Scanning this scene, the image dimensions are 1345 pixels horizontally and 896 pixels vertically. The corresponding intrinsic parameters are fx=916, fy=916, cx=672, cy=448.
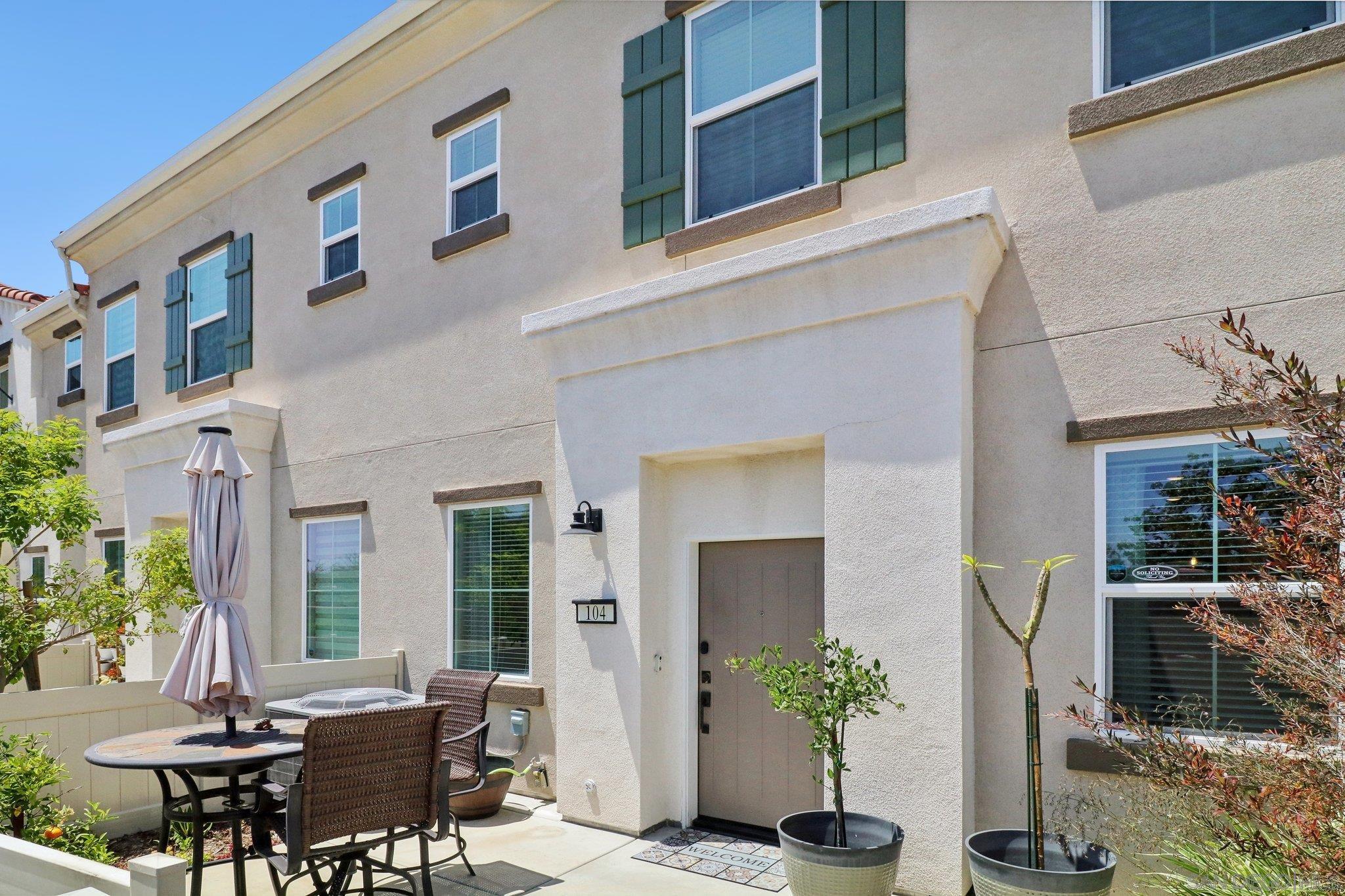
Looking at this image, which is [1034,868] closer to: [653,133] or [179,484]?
[653,133]

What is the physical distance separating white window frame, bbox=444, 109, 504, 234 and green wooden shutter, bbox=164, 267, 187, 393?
5528 millimetres

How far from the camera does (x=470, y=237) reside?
8.81 metres

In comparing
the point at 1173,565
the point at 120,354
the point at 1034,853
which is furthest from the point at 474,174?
the point at 120,354

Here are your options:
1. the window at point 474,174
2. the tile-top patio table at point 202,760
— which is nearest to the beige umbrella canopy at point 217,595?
the tile-top patio table at point 202,760

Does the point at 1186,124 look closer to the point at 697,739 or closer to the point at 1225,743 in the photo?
the point at 1225,743

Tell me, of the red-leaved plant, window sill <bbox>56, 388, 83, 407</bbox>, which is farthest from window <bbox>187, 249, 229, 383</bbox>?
the red-leaved plant

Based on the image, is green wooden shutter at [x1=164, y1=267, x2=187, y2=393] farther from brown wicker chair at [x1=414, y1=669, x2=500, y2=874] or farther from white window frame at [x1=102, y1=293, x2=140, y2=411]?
brown wicker chair at [x1=414, y1=669, x2=500, y2=874]

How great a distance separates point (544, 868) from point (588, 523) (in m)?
2.49

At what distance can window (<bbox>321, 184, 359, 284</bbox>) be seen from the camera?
33.4 ft

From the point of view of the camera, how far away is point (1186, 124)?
16.9 ft

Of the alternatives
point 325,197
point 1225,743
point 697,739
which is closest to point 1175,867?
point 1225,743

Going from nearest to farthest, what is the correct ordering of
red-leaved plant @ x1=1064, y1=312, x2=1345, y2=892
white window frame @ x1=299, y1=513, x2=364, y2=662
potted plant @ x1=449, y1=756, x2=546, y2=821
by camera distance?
red-leaved plant @ x1=1064, y1=312, x2=1345, y2=892
potted plant @ x1=449, y1=756, x2=546, y2=821
white window frame @ x1=299, y1=513, x2=364, y2=662

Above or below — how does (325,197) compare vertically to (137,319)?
above

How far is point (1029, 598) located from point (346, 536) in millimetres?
7320
